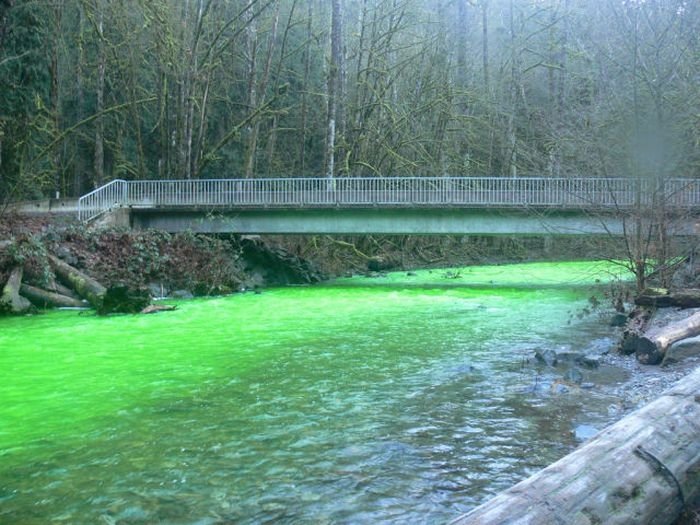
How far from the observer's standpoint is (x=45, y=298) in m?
17.3

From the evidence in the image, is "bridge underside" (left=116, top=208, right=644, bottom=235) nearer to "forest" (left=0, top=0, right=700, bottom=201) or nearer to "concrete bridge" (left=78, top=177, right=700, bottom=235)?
"concrete bridge" (left=78, top=177, right=700, bottom=235)

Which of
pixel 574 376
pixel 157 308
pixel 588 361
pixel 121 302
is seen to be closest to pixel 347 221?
pixel 157 308

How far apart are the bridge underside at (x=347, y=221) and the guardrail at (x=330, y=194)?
41 cm

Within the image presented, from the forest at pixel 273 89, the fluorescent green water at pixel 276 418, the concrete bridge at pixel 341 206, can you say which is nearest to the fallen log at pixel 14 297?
the fluorescent green water at pixel 276 418

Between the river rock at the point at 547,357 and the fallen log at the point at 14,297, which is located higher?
the fallen log at the point at 14,297

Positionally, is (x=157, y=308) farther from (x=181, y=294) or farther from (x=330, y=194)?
(x=330, y=194)

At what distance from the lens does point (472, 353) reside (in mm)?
10906

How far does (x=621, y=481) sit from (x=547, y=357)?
6.31m

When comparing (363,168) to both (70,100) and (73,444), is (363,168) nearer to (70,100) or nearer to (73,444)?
(70,100)

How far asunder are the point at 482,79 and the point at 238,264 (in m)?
20.9

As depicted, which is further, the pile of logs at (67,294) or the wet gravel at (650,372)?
the pile of logs at (67,294)

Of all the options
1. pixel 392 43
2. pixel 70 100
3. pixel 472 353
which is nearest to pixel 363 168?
pixel 392 43

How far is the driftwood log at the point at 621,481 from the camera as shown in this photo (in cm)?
324

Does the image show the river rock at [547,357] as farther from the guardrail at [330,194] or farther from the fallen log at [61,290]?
the fallen log at [61,290]
